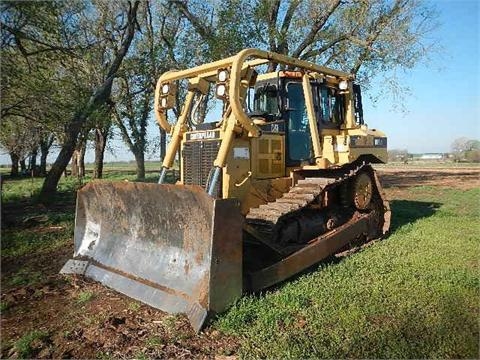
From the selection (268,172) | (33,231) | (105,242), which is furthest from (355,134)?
(33,231)

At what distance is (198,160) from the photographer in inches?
255

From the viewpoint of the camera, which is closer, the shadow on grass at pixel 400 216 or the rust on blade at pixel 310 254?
the rust on blade at pixel 310 254

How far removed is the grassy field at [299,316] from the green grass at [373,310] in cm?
1

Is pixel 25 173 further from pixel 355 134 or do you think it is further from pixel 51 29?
pixel 355 134

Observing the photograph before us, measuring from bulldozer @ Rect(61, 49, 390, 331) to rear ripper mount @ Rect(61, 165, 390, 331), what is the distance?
0.05 feet

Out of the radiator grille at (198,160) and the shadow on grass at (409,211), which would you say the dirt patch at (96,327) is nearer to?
the radiator grille at (198,160)

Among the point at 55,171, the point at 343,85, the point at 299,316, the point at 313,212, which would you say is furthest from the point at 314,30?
the point at 299,316

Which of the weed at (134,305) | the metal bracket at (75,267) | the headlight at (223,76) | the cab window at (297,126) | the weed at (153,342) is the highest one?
the headlight at (223,76)

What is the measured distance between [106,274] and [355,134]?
4.74m

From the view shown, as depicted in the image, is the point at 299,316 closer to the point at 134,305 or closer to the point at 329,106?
the point at 134,305

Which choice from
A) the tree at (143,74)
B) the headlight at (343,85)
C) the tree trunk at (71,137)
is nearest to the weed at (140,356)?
the headlight at (343,85)

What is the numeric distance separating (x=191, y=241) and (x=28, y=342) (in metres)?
1.85

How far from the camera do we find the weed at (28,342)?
382 cm

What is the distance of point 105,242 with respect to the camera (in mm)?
→ 6074
